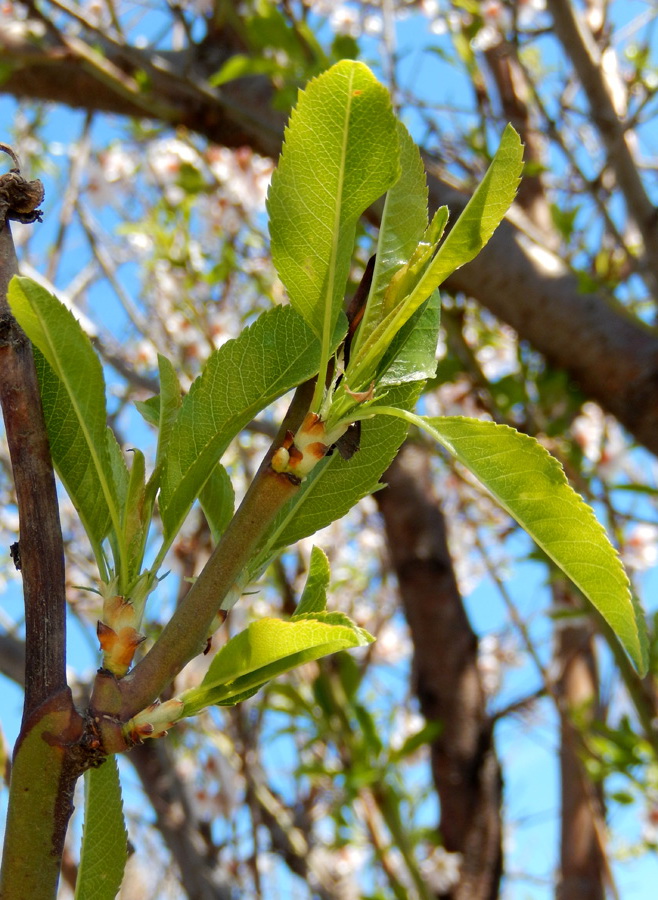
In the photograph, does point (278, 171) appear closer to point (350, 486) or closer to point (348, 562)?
point (350, 486)

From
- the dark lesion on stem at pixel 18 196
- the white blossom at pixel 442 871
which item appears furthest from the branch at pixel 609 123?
the dark lesion on stem at pixel 18 196

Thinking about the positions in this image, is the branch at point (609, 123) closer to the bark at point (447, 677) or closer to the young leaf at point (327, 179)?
the bark at point (447, 677)

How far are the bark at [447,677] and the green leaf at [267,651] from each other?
1.25m

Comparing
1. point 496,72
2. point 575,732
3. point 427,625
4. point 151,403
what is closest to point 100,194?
point 496,72

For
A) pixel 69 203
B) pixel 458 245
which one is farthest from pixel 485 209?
pixel 69 203

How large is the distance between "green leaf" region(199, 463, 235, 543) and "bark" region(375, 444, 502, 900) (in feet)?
3.94

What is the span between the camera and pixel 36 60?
1.68 m

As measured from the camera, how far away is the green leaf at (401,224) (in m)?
0.41

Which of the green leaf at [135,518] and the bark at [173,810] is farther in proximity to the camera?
the bark at [173,810]

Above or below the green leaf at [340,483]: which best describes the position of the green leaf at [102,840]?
below

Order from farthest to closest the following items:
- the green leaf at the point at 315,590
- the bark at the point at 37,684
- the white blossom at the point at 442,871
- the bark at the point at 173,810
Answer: the white blossom at the point at 442,871
the bark at the point at 173,810
the green leaf at the point at 315,590
the bark at the point at 37,684

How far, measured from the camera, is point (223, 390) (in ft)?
1.34

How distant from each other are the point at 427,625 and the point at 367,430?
4.54 ft

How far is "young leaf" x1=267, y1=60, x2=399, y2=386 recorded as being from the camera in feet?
1.21
